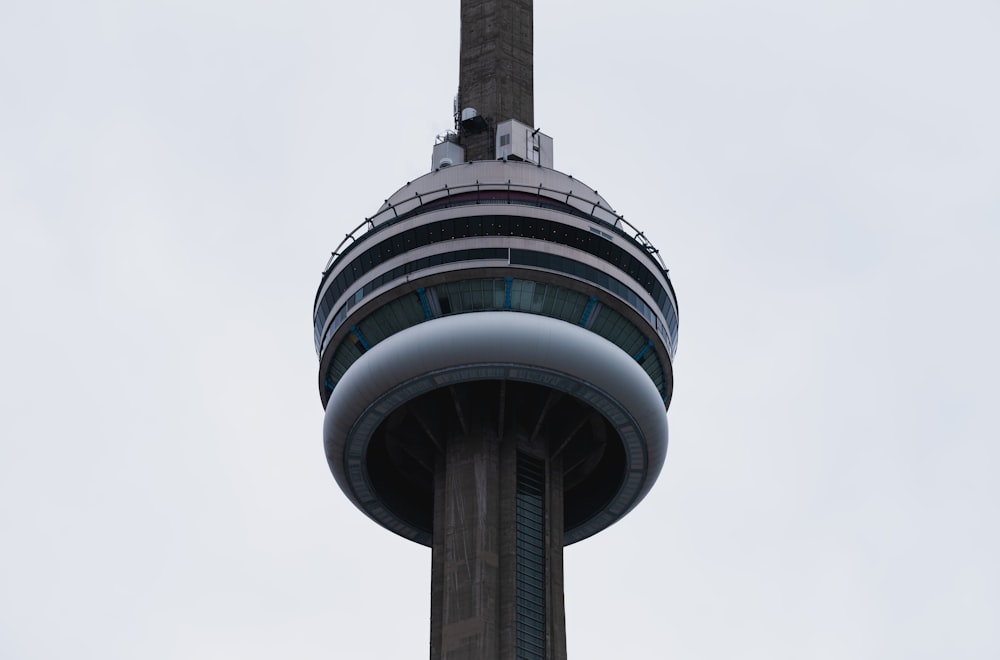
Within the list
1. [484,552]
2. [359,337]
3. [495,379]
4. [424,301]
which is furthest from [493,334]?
[484,552]

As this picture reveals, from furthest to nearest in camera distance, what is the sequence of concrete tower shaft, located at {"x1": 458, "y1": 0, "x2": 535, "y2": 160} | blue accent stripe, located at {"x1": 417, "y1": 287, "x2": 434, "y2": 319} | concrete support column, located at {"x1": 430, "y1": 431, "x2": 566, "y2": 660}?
concrete tower shaft, located at {"x1": 458, "y1": 0, "x2": 535, "y2": 160}, blue accent stripe, located at {"x1": 417, "y1": 287, "x2": 434, "y2": 319}, concrete support column, located at {"x1": 430, "y1": 431, "x2": 566, "y2": 660}

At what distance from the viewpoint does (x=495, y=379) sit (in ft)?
319

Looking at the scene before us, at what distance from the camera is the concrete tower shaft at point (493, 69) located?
11238 cm

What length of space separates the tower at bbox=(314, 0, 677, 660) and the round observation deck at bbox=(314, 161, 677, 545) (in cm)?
10

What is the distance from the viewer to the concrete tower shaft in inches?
4424

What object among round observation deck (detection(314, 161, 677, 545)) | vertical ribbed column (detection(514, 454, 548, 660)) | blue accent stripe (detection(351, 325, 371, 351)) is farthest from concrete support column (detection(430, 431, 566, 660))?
blue accent stripe (detection(351, 325, 371, 351))

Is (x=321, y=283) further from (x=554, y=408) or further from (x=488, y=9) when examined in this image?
(x=488, y=9)

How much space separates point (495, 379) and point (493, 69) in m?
25.6

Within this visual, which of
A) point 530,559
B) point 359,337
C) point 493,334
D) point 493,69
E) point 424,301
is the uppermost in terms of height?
point 493,69

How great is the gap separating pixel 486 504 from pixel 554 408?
698 cm

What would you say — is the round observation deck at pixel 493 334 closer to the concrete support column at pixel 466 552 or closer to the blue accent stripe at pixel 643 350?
the blue accent stripe at pixel 643 350

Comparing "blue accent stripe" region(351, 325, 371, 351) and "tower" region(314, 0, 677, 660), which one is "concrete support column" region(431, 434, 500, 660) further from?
"blue accent stripe" region(351, 325, 371, 351)

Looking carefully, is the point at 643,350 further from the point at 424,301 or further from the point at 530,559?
the point at 530,559

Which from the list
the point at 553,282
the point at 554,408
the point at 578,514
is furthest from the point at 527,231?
the point at 578,514
